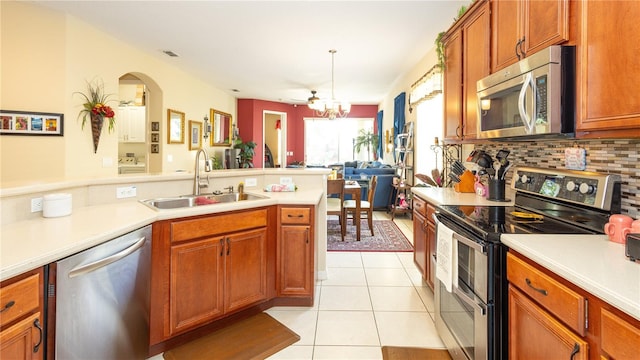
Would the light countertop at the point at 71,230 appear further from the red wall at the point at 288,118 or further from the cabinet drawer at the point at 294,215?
the red wall at the point at 288,118

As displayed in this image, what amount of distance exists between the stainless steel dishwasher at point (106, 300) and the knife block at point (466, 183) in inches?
97.8

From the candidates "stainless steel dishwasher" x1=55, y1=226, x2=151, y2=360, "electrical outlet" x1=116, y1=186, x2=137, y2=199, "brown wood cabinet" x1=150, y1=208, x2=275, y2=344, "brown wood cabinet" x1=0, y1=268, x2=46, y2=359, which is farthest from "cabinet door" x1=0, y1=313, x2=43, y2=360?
"electrical outlet" x1=116, y1=186, x2=137, y2=199

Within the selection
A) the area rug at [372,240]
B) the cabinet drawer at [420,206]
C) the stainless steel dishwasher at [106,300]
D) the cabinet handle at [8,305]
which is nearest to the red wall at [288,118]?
the area rug at [372,240]

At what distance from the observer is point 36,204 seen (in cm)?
166

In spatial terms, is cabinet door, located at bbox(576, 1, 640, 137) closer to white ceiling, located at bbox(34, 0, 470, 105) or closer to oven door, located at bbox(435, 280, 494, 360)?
oven door, located at bbox(435, 280, 494, 360)

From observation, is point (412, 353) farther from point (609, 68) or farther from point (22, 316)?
point (22, 316)

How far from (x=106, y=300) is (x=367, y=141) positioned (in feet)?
27.3

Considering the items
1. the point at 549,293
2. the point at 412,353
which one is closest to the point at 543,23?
the point at 549,293

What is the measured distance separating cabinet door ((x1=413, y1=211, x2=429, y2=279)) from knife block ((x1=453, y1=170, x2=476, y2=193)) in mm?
450

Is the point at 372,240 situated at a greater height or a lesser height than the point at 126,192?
lesser

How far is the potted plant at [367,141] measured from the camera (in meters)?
9.08

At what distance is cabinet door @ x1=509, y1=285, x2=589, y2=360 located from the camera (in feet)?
3.32

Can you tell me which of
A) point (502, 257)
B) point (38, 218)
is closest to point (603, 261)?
point (502, 257)

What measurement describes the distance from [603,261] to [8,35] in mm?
4925
